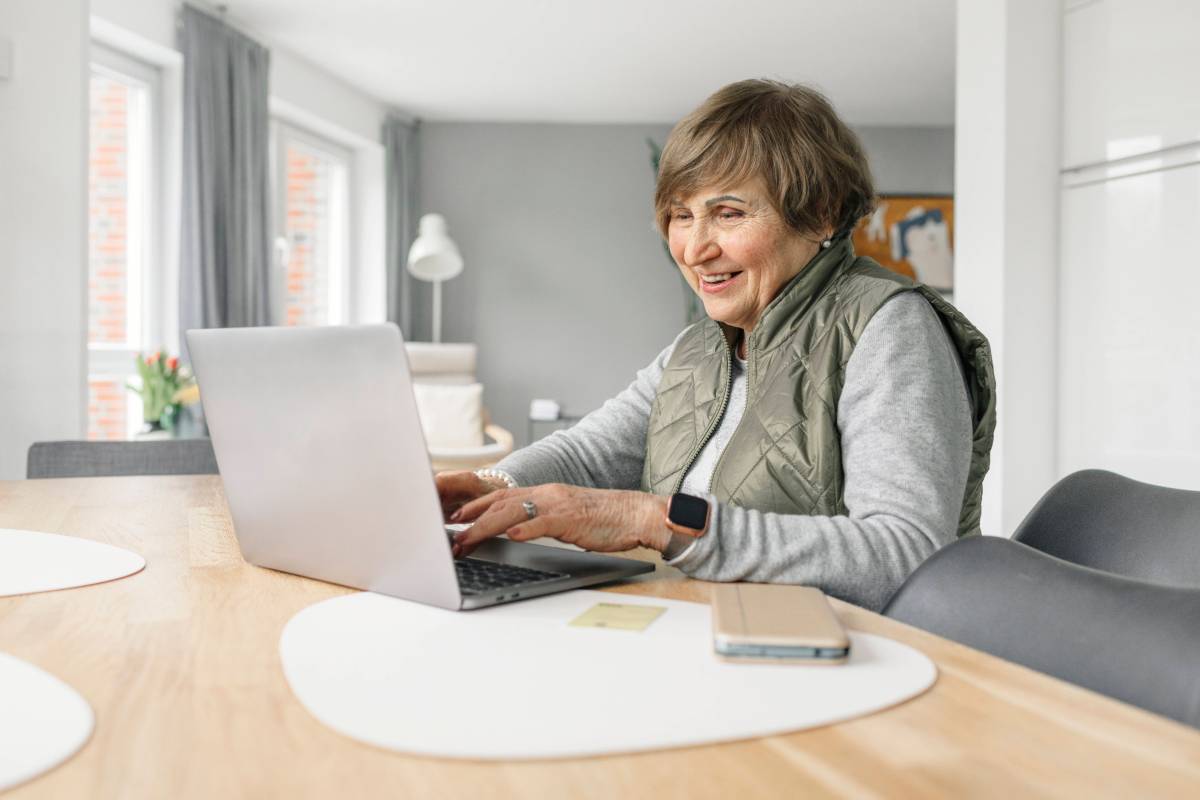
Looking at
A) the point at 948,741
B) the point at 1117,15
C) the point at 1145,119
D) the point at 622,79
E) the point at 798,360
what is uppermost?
the point at 622,79

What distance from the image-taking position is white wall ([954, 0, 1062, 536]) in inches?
129

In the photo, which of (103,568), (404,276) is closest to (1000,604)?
(103,568)

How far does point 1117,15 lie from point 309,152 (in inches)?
186

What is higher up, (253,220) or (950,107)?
(950,107)

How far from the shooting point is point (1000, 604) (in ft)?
2.64

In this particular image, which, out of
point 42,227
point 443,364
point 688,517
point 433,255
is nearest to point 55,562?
point 688,517

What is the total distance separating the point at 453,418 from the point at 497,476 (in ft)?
13.8

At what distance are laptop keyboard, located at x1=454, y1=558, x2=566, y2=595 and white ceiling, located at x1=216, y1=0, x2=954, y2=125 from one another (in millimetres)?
4357

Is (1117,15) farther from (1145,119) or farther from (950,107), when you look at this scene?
(950,107)

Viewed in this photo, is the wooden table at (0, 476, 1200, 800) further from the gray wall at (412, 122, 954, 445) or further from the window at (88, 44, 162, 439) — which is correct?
the gray wall at (412, 122, 954, 445)

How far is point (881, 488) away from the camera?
3.53 feet

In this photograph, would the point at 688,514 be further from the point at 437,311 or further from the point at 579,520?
the point at 437,311

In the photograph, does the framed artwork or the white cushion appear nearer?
the white cushion

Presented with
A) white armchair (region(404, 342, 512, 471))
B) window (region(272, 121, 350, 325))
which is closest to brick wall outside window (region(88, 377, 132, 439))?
window (region(272, 121, 350, 325))
